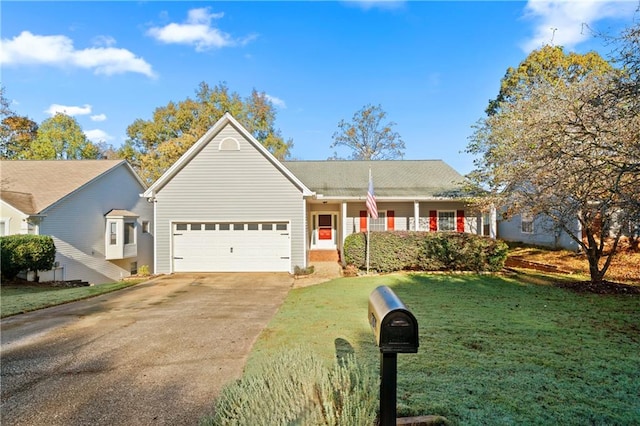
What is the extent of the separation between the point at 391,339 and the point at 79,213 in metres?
19.2

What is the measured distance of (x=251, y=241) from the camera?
45.4 ft

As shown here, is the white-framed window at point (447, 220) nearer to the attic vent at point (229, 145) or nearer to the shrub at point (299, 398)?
the attic vent at point (229, 145)

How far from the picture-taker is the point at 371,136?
3500 centimetres

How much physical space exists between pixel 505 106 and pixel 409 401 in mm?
14571

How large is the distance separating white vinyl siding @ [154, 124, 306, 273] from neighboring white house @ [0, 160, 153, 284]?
227 inches

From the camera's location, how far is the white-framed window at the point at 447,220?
16.5m

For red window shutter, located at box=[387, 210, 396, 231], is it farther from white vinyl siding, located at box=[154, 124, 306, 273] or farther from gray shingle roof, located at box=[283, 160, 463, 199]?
white vinyl siding, located at box=[154, 124, 306, 273]

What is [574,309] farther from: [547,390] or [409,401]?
[409,401]

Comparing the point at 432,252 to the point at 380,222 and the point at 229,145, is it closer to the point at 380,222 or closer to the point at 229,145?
the point at 380,222

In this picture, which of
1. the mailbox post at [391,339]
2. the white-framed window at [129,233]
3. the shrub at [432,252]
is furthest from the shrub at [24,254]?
the mailbox post at [391,339]

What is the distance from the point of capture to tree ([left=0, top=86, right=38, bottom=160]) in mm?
24755

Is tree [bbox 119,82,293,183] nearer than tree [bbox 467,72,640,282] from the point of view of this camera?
No

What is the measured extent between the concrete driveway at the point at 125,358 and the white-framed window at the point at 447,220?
34.6 feet

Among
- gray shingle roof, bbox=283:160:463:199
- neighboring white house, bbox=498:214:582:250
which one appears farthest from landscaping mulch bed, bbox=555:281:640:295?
neighboring white house, bbox=498:214:582:250
